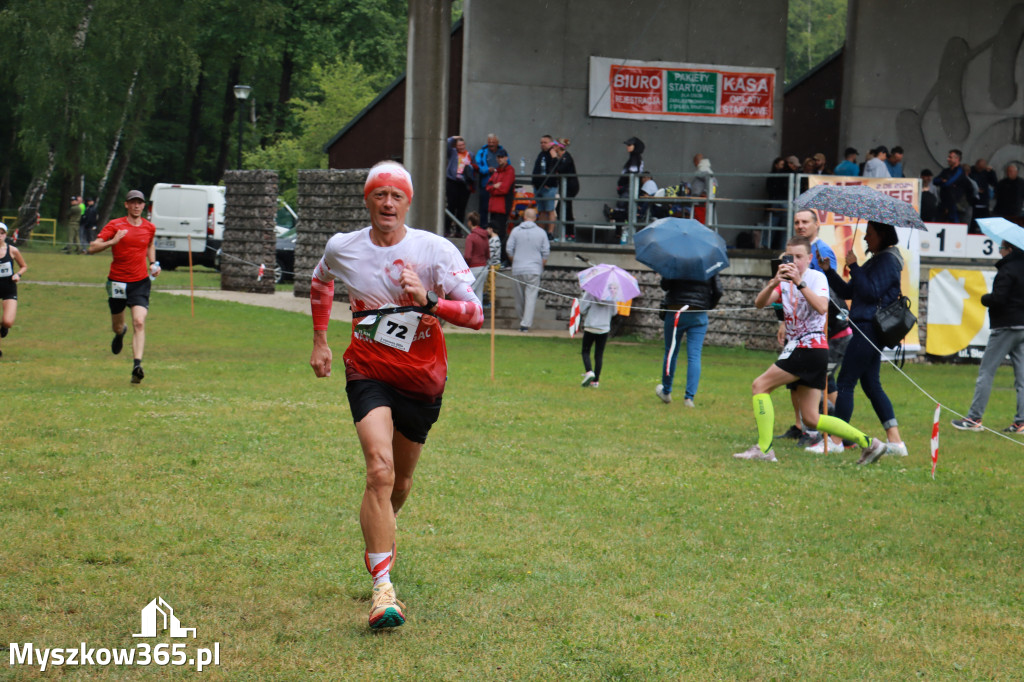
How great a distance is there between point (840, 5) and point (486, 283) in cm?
7321

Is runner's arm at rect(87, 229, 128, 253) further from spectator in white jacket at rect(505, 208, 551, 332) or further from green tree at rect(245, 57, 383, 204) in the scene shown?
green tree at rect(245, 57, 383, 204)

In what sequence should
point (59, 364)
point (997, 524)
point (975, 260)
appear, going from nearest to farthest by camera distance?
1. point (997, 524)
2. point (59, 364)
3. point (975, 260)

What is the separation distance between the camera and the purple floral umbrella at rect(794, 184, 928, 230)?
380 inches

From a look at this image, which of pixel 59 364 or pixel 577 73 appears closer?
pixel 59 364

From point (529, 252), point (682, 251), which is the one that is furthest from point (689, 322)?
point (529, 252)

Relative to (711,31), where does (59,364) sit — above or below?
below

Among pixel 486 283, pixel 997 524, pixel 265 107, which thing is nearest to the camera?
pixel 997 524

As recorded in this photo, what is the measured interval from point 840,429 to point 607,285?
17.2 feet

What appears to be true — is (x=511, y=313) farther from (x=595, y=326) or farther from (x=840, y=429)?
(x=840, y=429)

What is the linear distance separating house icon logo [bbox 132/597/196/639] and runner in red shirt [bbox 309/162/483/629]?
0.91 meters

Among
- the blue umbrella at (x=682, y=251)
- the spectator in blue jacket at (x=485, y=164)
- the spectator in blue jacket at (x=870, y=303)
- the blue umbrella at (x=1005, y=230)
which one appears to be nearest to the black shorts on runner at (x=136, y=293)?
the blue umbrella at (x=682, y=251)

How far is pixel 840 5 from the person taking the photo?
8825cm

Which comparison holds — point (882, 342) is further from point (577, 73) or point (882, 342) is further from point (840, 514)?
point (577, 73)

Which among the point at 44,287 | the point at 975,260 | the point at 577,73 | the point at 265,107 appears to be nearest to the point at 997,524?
the point at 975,260
